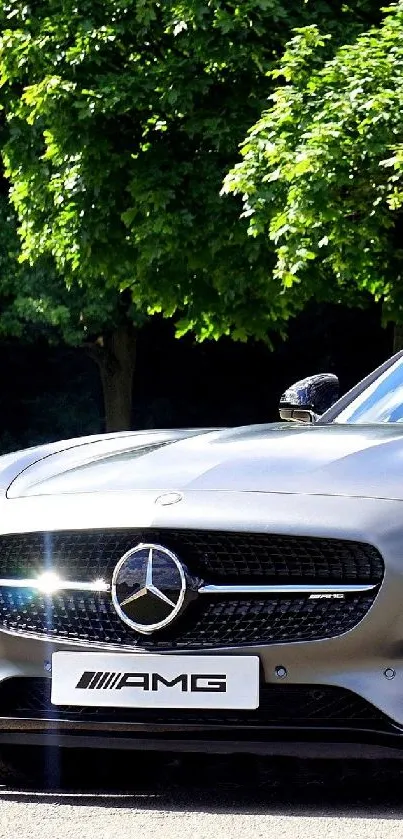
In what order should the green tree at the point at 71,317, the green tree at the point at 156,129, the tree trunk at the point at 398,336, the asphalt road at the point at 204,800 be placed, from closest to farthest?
the asphalt road at the point at 204,800 < the green tree at the point at 156,129 < the tree trunk at the point at 398,336 < the green tree at the point at 71,317

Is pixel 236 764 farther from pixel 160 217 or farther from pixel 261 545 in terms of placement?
pixel 160 217

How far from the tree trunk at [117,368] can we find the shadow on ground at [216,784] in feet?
87.8

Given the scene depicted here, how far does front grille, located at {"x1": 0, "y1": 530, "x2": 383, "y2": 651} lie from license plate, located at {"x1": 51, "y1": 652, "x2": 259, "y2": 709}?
5 centimetres

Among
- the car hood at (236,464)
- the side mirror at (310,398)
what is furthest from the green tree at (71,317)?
the car hood at (236,464)

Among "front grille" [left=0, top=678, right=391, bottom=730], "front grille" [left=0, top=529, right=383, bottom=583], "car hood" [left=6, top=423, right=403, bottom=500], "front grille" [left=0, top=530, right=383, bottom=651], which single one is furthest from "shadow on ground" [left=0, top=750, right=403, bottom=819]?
"car hood" [left=6, top=423, right=403, bottom=500]

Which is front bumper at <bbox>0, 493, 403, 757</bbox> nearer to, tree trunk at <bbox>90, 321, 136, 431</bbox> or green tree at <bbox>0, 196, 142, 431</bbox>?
green tree at <bbox>0, 196, 142, 431</bbox>

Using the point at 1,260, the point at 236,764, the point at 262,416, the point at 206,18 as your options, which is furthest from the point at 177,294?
the point at 262,416

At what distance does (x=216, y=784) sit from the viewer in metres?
4.58

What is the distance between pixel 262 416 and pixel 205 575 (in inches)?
1327

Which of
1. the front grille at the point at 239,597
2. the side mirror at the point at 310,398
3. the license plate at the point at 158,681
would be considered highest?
the side mirror at the point at 310,398

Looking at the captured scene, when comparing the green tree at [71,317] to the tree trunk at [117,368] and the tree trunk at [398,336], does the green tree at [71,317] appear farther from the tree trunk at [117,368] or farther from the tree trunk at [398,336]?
the tree trunk at [398,336]

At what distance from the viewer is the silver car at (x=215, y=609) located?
13.8 feet

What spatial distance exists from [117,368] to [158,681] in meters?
27.9

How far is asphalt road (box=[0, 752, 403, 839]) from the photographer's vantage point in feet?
13.5
